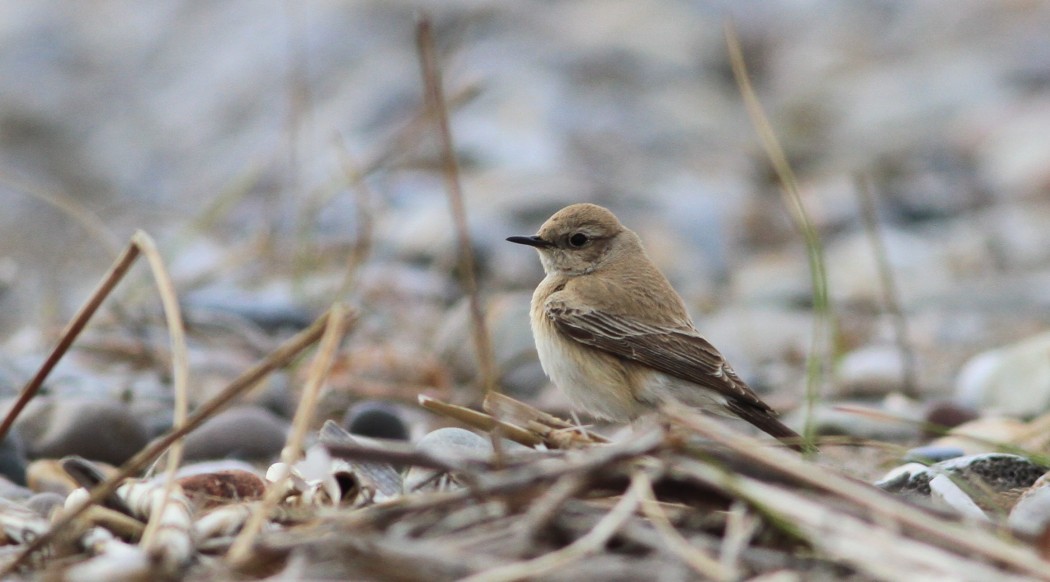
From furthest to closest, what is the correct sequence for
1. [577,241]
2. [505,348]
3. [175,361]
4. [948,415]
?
[505,348]
[577,241]
[948,415]
[175,361]

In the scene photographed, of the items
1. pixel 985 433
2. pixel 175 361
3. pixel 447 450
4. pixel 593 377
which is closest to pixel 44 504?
pixel 175 361

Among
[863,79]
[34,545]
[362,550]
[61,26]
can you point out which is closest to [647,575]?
[362,550]

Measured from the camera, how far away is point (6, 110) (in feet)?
54.9

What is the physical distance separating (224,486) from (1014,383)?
11.9ft

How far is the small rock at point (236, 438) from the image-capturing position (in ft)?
15.9

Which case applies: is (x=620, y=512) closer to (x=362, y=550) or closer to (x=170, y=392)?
(x=362, y=550)

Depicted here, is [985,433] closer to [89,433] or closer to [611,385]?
[611,385]

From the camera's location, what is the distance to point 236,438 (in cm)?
490

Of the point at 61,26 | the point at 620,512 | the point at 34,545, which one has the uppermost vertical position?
the point at 61,26

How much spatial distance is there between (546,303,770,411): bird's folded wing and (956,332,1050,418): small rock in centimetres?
142

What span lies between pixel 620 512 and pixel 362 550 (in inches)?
18.7

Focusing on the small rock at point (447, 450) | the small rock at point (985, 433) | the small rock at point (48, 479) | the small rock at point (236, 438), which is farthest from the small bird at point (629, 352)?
the small rock at point (48, 479)

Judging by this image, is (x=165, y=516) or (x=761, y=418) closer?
(x=165, y=516)

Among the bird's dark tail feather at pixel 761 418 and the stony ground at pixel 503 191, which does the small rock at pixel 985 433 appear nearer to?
the stony ground at pixel 503 191
